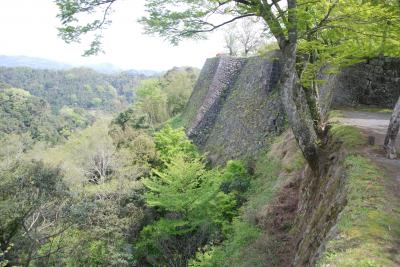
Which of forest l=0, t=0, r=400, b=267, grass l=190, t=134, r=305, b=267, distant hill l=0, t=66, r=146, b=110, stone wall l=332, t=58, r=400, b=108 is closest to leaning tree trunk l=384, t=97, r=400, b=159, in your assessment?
forest l=0, t=0, r=400, b=267

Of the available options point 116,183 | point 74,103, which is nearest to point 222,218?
point 116,183

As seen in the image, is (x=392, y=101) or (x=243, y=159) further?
(x=243, y=159)

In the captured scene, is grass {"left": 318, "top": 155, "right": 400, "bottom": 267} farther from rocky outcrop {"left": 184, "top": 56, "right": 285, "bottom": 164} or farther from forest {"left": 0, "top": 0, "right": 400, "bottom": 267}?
rocky outcrop {"left": 184, "top": 56, "right": 285, "bottom": 164}

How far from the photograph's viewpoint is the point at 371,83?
458 inches

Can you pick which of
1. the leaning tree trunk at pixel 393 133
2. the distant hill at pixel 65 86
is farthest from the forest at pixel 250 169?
the distant hill at pixel 65 86

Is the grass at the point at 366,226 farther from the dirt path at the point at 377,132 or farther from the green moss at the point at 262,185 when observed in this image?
the green moss at the point at 262,185

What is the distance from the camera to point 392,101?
11492 mm

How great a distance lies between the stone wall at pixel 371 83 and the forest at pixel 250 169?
4cm

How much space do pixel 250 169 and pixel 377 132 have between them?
7.12m

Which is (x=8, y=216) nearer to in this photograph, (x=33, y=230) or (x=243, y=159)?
(x=33, y=230)

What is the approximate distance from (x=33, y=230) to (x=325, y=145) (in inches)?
415

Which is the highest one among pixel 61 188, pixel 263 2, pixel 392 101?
pixel 263 2

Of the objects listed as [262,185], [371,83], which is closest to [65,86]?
[262,185]

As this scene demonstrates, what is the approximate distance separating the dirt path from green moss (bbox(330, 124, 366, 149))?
0.71ft
